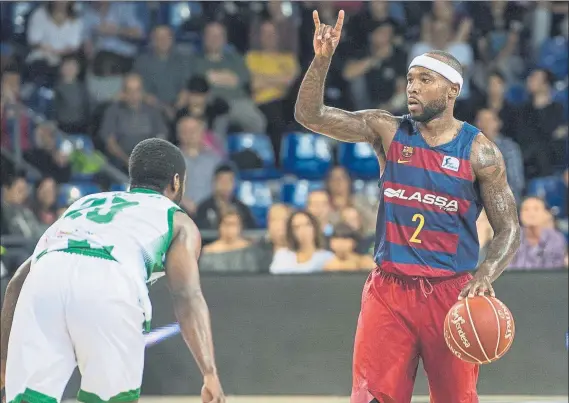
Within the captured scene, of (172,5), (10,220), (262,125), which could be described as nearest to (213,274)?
(10,220)

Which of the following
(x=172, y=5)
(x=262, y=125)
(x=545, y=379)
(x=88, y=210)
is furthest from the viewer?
(x=172, y=5)

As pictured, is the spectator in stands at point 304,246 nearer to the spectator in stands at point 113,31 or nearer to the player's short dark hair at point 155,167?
the spectator in stands at point 113,31

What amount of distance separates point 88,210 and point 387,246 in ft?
5.36

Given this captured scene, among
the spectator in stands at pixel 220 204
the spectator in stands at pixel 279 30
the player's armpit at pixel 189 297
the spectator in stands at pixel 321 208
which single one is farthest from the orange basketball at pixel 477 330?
the spectator in stands at pixel 279 30

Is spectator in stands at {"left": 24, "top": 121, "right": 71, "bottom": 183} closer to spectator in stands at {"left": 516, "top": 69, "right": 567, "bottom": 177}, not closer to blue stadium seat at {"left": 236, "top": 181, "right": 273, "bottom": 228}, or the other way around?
blue stadium seat at {"left": 236, "top": 181, "right": 273, "bottom": 228}

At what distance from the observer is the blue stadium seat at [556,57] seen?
522 inches

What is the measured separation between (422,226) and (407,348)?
61 cm

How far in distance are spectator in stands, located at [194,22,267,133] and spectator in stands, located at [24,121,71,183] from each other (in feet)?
5.83

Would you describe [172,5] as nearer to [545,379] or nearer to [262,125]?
[262,125]

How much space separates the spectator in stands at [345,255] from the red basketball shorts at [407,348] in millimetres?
3723

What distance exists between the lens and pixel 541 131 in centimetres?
1251

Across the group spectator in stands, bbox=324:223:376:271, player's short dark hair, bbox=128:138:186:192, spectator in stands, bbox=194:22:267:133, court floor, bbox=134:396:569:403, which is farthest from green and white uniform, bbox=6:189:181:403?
spectator in stands, bbox=194:22:267:133

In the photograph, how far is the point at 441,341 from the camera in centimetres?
586

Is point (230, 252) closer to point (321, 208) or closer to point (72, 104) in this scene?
point (321, 208)
